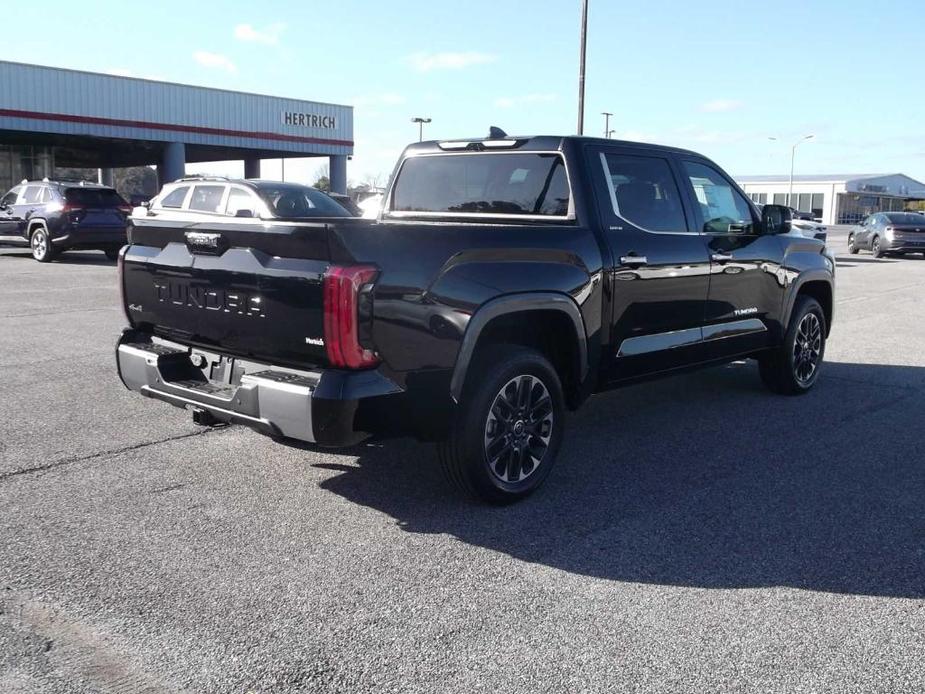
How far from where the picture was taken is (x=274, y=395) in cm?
403

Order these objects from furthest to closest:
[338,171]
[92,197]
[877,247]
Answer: [338,171] < [877,247] < [92,197]

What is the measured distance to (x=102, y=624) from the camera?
129 inches

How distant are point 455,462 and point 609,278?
151 cm

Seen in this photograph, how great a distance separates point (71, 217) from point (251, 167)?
2782 centimetres

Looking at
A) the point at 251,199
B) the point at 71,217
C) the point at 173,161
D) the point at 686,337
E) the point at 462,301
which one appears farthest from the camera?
the point at 173,161

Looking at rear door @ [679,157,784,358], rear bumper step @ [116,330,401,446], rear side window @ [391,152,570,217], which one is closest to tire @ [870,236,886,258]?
rear door @ [679,157,784,358]

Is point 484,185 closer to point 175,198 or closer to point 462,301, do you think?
point 462,301

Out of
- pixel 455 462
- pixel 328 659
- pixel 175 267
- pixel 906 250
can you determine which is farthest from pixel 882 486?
pixel 906 250

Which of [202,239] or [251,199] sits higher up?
[251,199]

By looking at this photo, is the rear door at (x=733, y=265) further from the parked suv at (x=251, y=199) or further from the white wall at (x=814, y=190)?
the white wall at (x=814, y=190)

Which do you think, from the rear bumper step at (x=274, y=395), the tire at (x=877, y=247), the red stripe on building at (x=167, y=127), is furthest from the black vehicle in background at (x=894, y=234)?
the rear bumper step at (x=274, y=395)

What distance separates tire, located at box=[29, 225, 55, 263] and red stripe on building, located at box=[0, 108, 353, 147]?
13442mm

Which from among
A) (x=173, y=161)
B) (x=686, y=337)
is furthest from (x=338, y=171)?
(x=686, y=337)

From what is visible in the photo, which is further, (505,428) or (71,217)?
(71,217)
